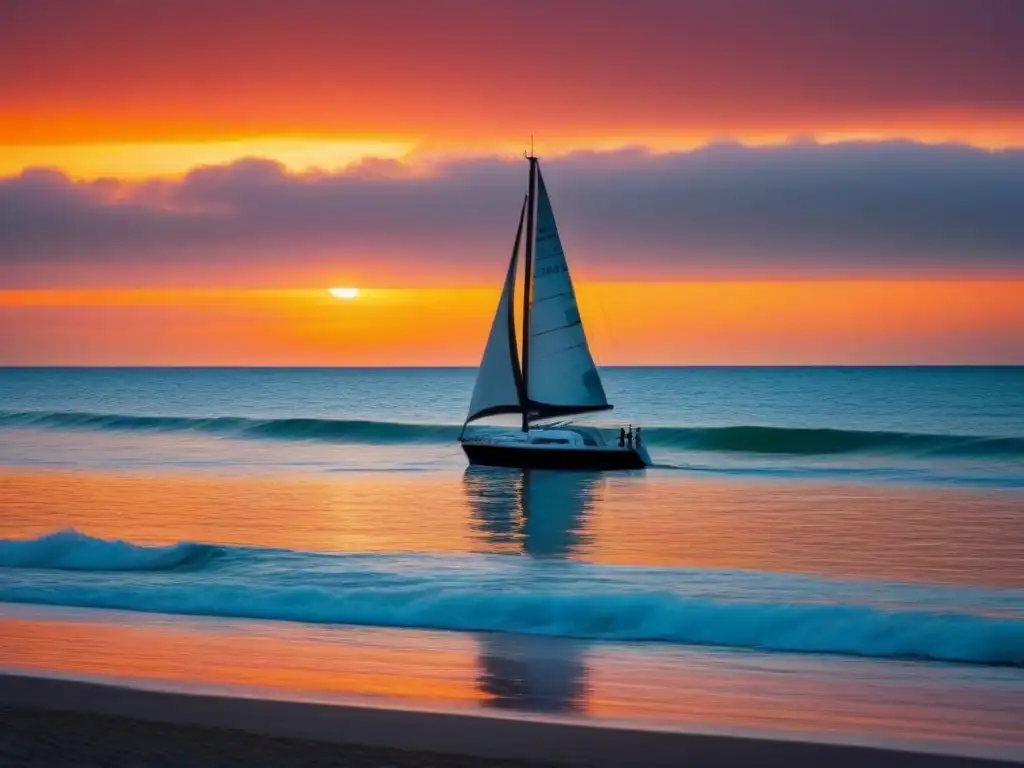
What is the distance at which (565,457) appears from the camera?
145 ft

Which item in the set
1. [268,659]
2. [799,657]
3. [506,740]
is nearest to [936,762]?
[506,740]

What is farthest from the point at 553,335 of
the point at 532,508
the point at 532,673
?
the point at 532,673

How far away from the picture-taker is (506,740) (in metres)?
11.0

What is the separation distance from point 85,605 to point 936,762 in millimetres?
12663

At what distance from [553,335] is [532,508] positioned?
Answer: 42.7 feet

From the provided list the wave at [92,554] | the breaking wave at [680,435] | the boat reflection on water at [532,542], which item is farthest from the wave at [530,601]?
the breaking wave at [680,435]

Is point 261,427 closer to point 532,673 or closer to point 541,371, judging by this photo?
point 541,371

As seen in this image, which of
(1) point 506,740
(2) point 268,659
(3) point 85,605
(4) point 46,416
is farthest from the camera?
(4) point 46,416

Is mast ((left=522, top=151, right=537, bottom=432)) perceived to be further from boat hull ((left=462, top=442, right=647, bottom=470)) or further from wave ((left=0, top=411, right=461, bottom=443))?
wave ((left=0, top=411, right=461, bottom=443))

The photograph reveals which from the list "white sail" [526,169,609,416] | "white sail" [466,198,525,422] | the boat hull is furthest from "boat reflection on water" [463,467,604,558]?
"white sail" [526,169,609,416]

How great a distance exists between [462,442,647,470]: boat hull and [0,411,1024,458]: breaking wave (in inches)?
576

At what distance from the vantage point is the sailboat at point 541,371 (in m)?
44.3

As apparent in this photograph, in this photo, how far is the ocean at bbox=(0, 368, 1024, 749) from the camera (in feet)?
43.7

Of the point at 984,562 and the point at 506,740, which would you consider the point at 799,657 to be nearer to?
the point at 506,740
